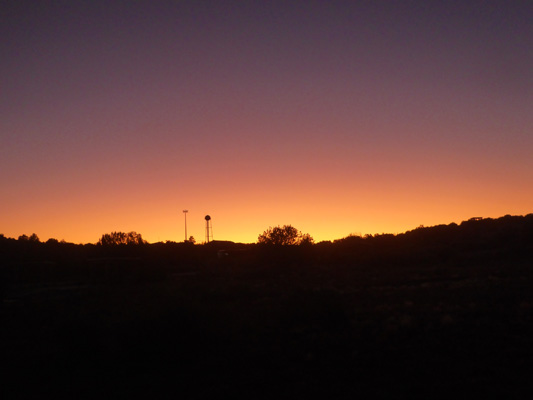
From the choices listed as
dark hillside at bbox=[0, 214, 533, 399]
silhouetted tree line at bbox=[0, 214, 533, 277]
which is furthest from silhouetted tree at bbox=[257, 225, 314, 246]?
dark hillside at bbox=[0, 214, 533, 399]

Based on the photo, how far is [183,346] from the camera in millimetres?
17766

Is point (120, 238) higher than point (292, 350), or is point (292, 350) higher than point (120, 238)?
point (120, 238)

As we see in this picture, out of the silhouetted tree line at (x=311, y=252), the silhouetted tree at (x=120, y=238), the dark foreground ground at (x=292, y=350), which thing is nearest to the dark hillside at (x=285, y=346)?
the dark foreground ground at (x=292, y=350)

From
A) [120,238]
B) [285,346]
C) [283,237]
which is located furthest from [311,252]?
[285,346]

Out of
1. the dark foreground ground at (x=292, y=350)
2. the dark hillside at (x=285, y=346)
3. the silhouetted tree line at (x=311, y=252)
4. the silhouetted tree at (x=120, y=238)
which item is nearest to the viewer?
the dark foreground ground at (x=292, y=350)

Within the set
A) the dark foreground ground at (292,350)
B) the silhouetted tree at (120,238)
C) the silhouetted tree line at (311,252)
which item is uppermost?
the silhouetted tree at (120,238)

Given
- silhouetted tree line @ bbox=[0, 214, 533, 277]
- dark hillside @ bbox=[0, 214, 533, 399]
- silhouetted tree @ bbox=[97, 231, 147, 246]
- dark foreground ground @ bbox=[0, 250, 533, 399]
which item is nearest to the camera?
dark foreground ground @ bbox=[0, 250, 533, 399]

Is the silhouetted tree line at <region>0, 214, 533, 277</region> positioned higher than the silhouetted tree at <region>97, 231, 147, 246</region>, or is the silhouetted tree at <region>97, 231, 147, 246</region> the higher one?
the silhouetted tree at <region>97, 231, 147, 246</region>

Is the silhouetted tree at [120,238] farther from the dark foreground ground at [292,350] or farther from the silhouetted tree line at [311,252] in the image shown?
the dark foreground ground at [292,350]

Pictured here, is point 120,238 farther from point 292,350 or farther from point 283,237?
point 292,350

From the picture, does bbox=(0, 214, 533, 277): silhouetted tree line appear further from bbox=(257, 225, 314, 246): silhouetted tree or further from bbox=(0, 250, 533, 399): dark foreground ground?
bbox=(0, 250, 533, 399): dark foreground ground

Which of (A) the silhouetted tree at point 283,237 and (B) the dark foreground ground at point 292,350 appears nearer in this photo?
(B) the dark foreground ground at point 292,350

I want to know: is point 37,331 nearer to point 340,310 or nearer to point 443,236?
point 340,310

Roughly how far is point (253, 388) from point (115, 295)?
2739 cm
